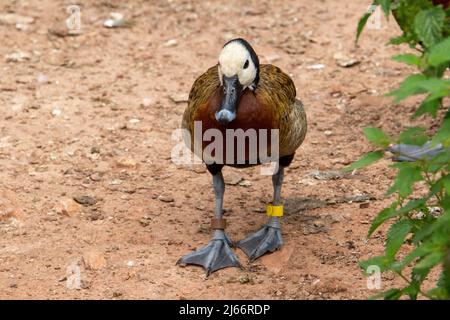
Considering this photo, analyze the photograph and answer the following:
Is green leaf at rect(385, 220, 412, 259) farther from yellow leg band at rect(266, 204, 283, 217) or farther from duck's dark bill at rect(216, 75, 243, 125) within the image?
yellow leg band at rect(266, 204, 283, 217)

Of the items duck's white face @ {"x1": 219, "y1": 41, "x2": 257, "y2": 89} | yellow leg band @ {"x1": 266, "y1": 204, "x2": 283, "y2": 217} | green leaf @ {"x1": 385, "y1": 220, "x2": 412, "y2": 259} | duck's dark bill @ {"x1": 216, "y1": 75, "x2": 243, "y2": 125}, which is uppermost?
duck's white face @ {"x1": 219, "y1": 41, "x2": 257, "y2": 89}

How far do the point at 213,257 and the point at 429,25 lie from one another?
2309 millimetres

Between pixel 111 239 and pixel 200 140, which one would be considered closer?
pixel 200 140

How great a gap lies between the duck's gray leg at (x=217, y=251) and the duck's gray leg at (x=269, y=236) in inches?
4.8

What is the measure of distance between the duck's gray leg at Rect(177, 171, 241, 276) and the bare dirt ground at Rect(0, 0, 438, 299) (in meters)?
0.06

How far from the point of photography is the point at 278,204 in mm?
5457

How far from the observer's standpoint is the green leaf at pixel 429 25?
127 inches

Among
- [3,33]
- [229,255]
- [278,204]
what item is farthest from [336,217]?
[3,33]

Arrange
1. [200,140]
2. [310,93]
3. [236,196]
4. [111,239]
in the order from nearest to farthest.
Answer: [200,140] → [111,239] → [236,196] → [310,93]

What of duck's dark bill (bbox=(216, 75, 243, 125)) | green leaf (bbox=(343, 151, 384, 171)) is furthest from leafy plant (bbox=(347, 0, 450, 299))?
duck's dark bill (bbox=(216, 75, 243, 125))

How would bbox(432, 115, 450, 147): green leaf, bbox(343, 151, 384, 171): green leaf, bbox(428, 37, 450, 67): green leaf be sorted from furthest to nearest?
bbox(343, 151, 384, 171): green leaf < bbox(432, 115, 450, 147): green leaf < bbox(428, 37, 450, 67): green leaf

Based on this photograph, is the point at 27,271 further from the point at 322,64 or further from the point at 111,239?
the point at 322,64

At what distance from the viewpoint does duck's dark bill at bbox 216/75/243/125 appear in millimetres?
4629

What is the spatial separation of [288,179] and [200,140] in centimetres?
152
